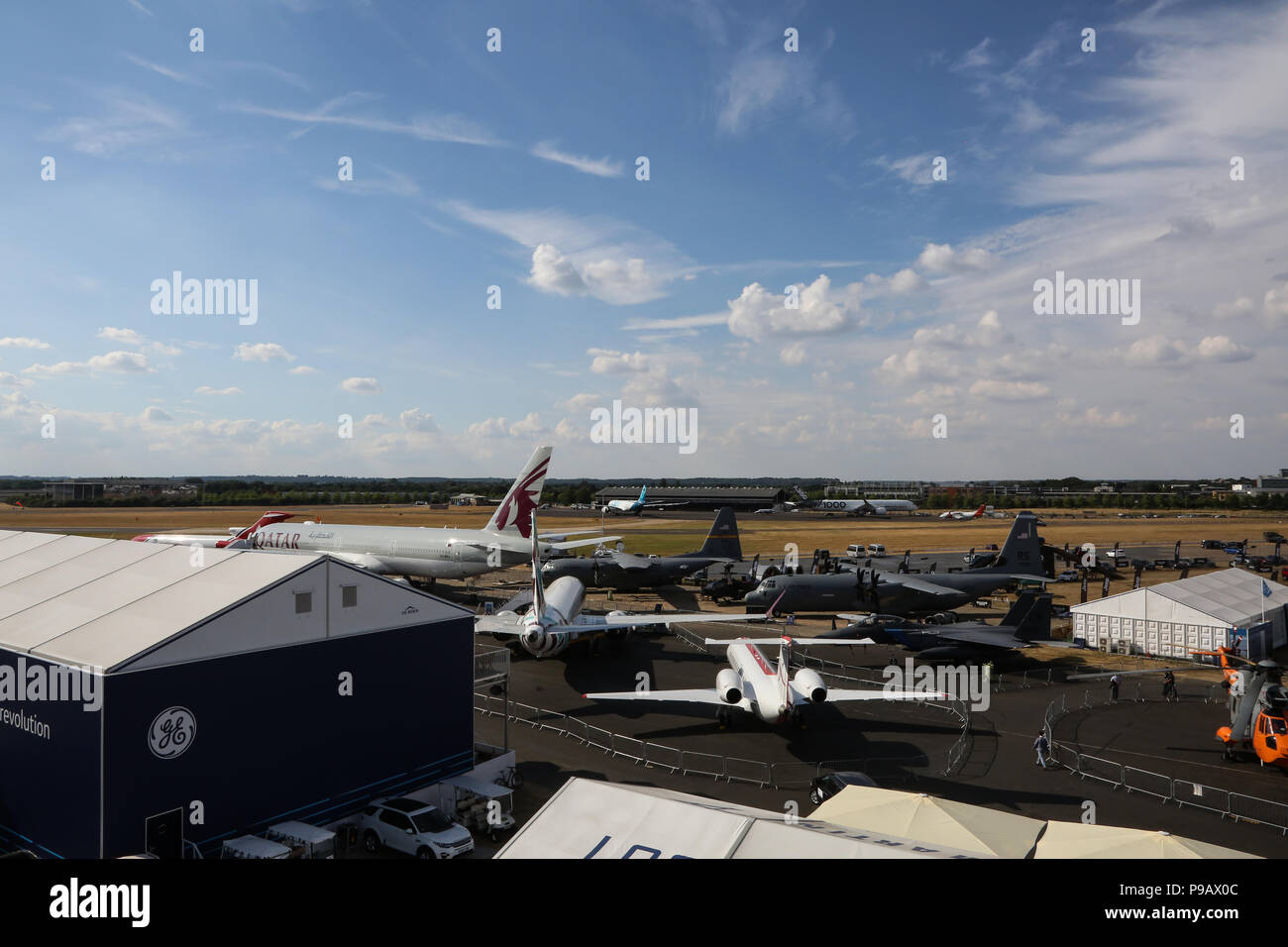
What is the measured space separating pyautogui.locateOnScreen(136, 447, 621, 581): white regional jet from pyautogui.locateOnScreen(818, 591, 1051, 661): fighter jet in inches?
1083

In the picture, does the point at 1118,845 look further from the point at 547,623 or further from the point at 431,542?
the point at 431,542

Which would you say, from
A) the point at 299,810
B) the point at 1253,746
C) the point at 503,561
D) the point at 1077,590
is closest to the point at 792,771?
the point at 299,810

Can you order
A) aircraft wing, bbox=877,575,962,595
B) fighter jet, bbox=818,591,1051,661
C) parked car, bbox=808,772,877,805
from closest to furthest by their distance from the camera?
parked car, bbox=808,772,877,805 < fighter jet, bbox=818,591,1051,661 < aircraft wing, bbox=877,575,962,595

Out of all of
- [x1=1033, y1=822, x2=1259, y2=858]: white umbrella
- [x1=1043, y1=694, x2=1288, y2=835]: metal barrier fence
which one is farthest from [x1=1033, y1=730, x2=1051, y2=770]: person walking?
[x1=1033, y1=822, x2=1259, y2=858]: white umbrella

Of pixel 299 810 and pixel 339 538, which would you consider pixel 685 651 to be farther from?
pixel 339 538

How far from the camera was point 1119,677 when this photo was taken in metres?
42.4

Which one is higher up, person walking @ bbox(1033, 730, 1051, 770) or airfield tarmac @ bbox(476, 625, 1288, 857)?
person walking @ bbox(1033, 730, 1051, 770)

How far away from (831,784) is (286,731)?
17247 mm

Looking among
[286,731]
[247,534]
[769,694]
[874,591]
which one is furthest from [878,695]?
[247,534]

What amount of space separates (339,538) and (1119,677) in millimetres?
60184

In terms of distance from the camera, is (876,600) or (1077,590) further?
(1077,590)

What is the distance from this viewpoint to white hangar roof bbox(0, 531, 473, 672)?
1942 cm

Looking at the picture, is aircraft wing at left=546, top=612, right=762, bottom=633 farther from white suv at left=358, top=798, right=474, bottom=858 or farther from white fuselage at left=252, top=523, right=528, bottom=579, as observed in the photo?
white fuselage at left=252, top=523, right=528, bottom=579
